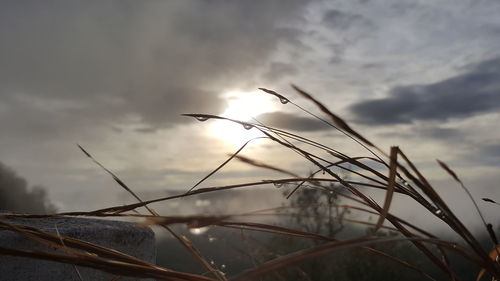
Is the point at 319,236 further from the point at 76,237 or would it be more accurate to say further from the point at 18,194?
the point at 18,194

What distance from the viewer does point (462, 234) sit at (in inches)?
32.1

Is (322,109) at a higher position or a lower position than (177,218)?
higher

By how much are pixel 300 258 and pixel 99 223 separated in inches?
65.2

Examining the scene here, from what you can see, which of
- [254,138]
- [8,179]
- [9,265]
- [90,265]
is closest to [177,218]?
[90,265]

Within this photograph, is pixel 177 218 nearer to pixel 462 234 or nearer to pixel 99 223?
pixel 462 234

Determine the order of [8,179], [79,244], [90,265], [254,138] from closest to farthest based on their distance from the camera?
[90,265], [79,244], [254,138], [8,179]

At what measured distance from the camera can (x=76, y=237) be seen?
1892 mm

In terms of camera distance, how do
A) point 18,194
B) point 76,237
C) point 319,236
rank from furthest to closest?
point 18,194
point 76,237
point 319,236

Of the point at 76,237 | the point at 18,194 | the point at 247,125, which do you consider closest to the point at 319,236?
the point at 247,125

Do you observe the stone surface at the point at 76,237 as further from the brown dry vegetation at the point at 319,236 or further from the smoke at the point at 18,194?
the smoke at the point at 18,194

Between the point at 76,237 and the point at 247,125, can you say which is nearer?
the point at 247,125

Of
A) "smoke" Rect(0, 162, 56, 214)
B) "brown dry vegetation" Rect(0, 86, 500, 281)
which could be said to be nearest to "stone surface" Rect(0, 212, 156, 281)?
"brown dry vegetation" Rect(0, 86, 500, 281)

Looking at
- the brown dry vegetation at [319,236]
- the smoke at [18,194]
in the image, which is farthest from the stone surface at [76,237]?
the smoke at [18,194]

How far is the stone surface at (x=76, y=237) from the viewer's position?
1687 millimetres
